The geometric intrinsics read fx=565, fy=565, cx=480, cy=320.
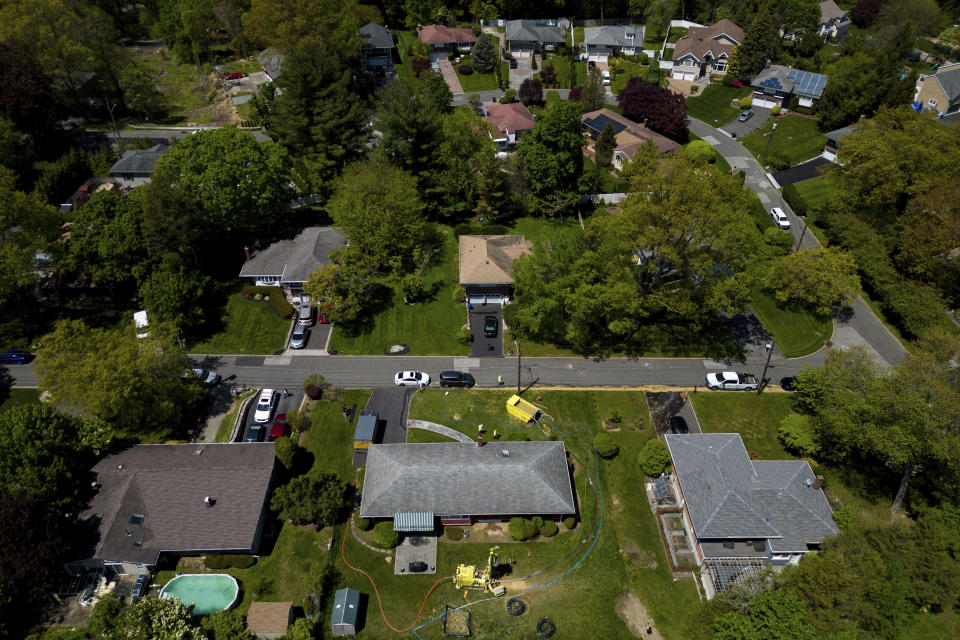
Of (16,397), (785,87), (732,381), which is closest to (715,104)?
(785,87)

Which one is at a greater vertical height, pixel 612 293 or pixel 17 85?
pixel 17 85

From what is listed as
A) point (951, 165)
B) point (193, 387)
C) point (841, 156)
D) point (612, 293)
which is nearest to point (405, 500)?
point (193, 387)

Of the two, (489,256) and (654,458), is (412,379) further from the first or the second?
(654,458)

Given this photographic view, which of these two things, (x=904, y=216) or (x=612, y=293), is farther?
(x=904, y=216)

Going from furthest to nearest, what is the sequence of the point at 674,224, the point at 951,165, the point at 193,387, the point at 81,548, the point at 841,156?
the point at 841,156
the point at 951,165
the point at 674,224
the point at 193,387
the point at 81,548

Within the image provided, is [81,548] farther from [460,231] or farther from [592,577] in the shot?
[460,231]

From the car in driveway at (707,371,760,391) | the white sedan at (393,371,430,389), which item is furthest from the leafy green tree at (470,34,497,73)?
the car in driveway at (707,371,760,391)
